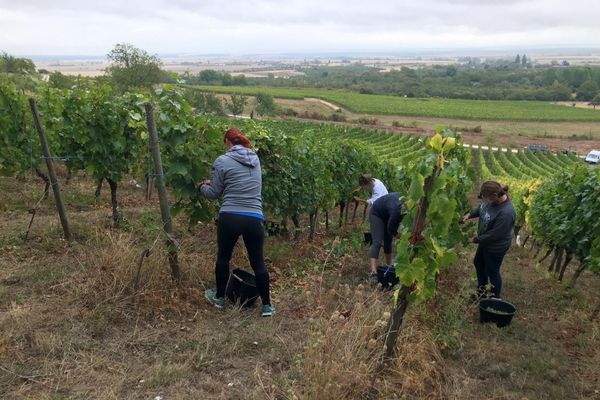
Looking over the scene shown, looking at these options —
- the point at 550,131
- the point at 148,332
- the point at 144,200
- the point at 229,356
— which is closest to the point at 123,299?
the point at 148,332

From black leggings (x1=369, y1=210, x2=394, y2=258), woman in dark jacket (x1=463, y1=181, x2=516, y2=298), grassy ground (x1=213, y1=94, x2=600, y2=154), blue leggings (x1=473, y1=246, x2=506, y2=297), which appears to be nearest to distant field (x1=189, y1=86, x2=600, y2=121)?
grassy ground (x1=213, y1=94, x2=600, y2=154)

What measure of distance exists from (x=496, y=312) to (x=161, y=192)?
395 centimetres

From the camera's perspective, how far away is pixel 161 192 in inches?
186

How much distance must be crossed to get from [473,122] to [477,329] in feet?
214

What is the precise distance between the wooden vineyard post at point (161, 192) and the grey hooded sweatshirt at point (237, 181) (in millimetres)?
595

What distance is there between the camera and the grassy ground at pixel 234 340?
349cm

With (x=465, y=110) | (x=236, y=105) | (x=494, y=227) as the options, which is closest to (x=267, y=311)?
(x=494, y=227)

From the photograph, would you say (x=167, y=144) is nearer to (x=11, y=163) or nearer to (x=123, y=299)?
(x=123, y=299)

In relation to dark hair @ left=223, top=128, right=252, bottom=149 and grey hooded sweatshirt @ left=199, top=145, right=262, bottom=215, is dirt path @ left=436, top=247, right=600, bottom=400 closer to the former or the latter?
grey hooded sweatshirt @ left=199, top=145, right=262, bottom=215

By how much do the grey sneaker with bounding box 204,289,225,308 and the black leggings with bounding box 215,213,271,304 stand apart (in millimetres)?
89

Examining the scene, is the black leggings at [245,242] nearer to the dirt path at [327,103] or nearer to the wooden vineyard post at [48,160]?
the wooden vineyard post at [48,160]

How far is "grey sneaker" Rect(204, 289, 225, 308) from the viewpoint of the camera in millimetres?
4850

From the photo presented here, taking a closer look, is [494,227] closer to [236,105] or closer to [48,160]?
[48,160]

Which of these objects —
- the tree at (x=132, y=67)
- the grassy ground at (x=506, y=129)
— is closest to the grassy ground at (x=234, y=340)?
the grassy ground at (x=506, y=129)
